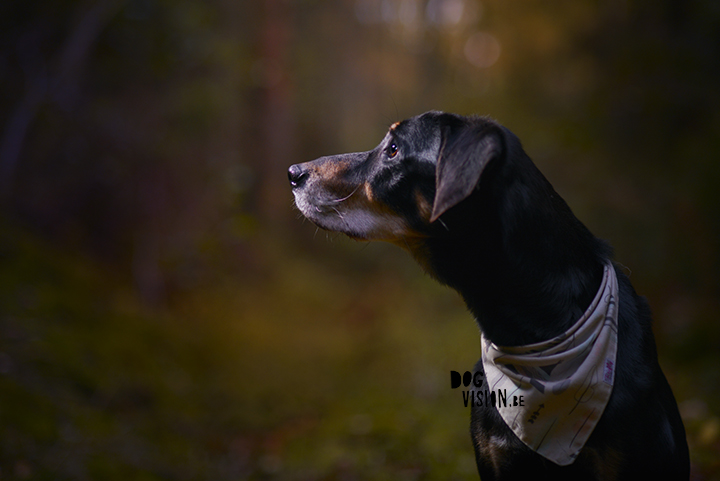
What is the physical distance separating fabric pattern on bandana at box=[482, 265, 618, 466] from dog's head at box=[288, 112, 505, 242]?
27.8 inches

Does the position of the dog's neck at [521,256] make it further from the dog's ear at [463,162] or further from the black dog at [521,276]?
Result: the dog's ear at [463,162]

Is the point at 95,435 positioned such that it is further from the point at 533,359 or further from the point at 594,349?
the point at 594,349

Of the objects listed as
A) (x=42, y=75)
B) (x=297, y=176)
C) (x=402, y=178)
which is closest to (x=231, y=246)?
(x=42, y=75)

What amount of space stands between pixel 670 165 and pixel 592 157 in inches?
34.7

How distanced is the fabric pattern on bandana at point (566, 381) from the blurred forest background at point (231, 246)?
1958 mm

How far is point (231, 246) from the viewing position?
7.38m

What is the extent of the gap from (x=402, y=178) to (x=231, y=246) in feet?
18.5

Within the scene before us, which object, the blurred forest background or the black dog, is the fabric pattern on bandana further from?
the blurred forest background

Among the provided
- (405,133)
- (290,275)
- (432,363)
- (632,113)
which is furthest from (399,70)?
(405,133)

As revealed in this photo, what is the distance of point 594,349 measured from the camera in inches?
73.4

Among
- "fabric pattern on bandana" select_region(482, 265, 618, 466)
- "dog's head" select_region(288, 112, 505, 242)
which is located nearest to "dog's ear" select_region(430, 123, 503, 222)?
"dog's head" select_region(288, 112, 505, 242)

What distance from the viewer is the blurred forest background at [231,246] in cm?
380

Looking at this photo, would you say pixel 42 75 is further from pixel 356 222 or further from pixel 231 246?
pixel 356 222

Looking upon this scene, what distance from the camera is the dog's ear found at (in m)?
1.77
